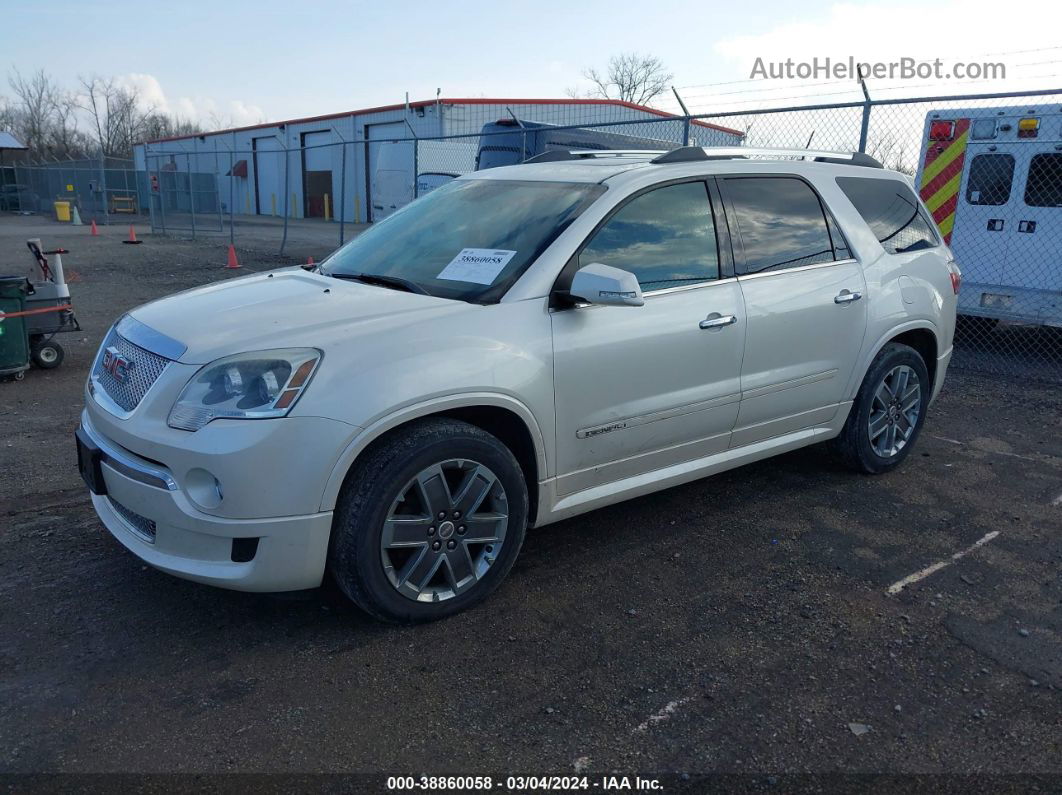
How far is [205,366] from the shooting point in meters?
3.10

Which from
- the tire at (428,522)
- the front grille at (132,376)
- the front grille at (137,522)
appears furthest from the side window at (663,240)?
the front grille at (137,522)

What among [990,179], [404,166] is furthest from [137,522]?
[404,166]

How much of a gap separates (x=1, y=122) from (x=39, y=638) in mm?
81295

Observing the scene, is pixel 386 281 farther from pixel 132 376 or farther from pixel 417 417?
pixel 132 376

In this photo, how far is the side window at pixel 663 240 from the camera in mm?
3828

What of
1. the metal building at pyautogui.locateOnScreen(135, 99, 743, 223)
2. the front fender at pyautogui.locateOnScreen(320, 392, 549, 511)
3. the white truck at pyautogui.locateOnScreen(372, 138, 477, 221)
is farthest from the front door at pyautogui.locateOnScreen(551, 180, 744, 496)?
the metal building at pyautogui.locateOnScreen(135, 99, 743, 223)

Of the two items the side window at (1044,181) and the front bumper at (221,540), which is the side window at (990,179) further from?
the front bumper at (221,540)

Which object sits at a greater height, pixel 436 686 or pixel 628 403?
pixel 628 403

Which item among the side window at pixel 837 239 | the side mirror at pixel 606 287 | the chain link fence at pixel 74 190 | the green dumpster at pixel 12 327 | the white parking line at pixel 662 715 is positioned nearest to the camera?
the white parking line at pixel 662 715

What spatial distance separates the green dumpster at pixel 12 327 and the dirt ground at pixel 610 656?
8.60 feet

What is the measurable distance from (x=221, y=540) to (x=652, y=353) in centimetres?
193

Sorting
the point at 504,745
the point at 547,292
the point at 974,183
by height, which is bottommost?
the point at 504,745

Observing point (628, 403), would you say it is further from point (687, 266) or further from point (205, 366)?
point (205, 366)

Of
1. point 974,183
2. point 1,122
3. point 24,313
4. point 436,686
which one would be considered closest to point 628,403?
point 436,686
